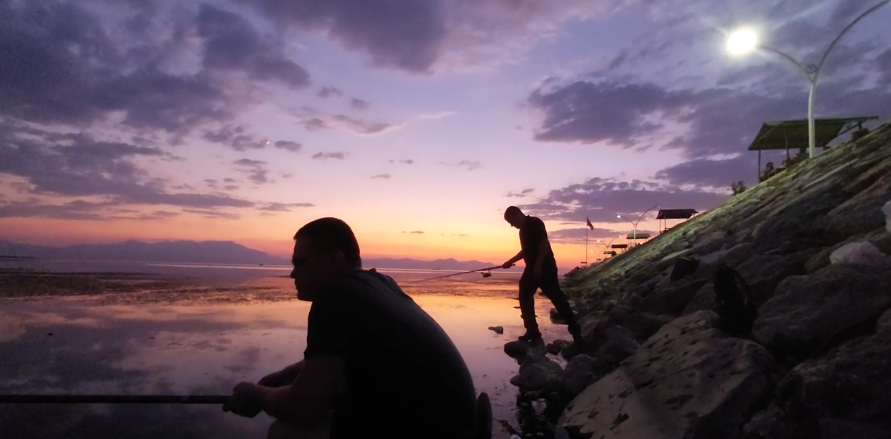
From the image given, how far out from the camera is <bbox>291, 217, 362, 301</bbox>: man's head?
2.41 meters

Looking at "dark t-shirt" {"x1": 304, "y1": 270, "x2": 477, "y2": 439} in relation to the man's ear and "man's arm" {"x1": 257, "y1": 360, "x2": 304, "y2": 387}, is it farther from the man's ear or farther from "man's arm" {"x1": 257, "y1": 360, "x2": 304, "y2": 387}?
"man's arm" {"x1": 257, "y1": 360, "x2": 304, "y2": 387}

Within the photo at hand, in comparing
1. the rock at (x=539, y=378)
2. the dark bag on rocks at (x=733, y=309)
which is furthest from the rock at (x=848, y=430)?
the rock at (x=539, y=378)

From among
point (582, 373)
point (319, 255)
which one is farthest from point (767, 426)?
point (319, 255)

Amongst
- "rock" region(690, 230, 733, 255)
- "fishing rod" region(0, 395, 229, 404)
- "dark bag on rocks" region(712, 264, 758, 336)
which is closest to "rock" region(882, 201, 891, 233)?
"dark bag on rocks" region(712, 264, 758, 336)

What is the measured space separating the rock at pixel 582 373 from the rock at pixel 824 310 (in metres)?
1.74

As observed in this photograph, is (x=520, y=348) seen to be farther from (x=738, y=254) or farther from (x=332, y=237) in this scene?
(x=332, y=237)

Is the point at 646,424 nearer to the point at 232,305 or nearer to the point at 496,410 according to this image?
the point at 496,410

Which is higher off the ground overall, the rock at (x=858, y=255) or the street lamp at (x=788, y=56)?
the street lamp at (x=788, y=56)

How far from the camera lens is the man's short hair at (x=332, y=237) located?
2422mm

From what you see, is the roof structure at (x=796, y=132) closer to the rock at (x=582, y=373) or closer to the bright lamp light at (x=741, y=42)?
the bright lamp light at (x=741, y=42)

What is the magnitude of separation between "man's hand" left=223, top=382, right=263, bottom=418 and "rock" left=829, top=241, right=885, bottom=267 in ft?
19.0

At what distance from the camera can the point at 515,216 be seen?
8.79 m

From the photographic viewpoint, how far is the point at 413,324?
2129 mm

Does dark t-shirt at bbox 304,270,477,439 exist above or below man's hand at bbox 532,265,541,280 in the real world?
below
